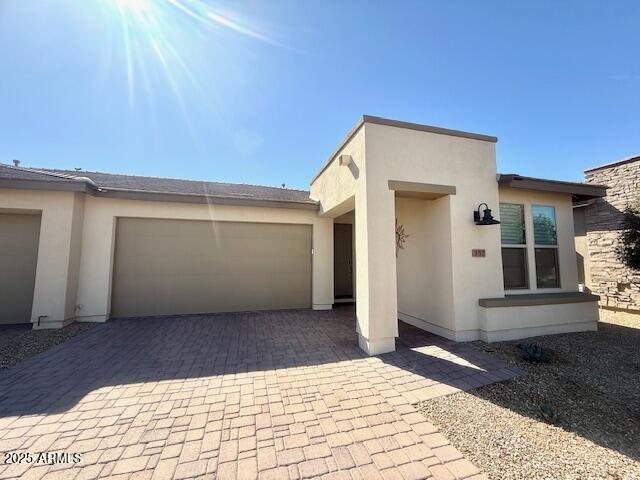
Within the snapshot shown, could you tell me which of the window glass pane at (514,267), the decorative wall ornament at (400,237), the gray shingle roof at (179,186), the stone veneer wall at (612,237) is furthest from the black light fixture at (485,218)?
the stone veneer wall at (612,237)

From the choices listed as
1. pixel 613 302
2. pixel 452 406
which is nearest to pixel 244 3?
pixel 452 406

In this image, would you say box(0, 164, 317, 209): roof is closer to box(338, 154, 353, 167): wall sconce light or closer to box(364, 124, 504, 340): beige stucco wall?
box(338, 154, 353, 167): wall sconce light

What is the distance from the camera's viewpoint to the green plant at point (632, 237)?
6.07 meters

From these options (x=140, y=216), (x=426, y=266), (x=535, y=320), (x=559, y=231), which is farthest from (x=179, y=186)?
(x=559, y=231)

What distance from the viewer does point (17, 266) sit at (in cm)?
665

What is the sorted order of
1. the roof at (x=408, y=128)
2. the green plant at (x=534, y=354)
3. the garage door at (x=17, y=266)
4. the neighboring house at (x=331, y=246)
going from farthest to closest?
the garage door at (x=17, y=266) < the neighboring house at (x=331, y=246) < the roof at (x=408, y=128) < the green plant at (x=534, y=354)

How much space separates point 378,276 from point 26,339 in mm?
7433

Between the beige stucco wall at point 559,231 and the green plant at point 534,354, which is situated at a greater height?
the beige stucco wall at point 559,231

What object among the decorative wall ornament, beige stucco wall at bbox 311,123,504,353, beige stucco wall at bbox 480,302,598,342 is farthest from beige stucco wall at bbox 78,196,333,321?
beige stucco wall at bbox 480,302,598,342

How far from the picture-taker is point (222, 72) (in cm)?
Result: 712

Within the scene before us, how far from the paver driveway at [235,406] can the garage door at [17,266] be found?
10.0ft

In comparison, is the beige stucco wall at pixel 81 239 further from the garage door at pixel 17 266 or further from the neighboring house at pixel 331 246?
the garage door at pixel 17 266

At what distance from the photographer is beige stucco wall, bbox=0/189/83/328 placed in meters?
6.15

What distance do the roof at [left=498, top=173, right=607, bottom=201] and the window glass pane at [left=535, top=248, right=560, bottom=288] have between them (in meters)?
1.56
